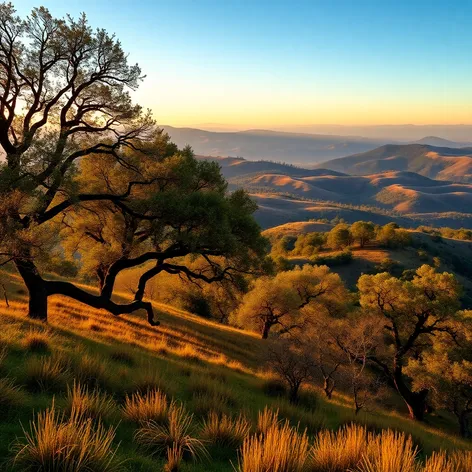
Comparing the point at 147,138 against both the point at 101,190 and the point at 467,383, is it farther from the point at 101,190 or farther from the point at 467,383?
the point at 467,383

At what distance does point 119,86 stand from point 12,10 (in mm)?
5065

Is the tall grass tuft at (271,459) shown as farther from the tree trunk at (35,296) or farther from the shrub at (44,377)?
the tree trunk at (35,296)

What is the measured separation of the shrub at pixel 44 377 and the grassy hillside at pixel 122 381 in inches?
0.9

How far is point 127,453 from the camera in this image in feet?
19.7

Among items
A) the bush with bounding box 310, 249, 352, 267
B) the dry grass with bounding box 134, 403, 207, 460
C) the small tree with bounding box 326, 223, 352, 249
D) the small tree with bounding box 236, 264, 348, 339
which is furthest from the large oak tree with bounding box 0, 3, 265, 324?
the small tree with bounding box 326, 223, 352, 249

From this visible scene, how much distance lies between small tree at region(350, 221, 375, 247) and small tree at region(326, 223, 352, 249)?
2.15 metres

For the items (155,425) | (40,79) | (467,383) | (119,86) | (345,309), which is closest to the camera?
(155,425)

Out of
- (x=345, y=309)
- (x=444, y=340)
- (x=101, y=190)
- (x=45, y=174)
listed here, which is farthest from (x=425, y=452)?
(x=345, y=309)

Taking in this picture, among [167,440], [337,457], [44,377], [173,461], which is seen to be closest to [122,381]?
[44,377]

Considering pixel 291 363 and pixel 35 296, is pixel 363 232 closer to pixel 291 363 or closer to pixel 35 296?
pixel 291 363

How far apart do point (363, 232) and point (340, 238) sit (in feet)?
27.3

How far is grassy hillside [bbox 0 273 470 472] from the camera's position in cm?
673

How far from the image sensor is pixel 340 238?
5044 inches

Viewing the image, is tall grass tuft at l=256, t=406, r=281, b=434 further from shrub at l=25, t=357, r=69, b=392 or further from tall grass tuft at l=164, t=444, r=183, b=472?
shrub at l=25, t=357, r=69, b=392
